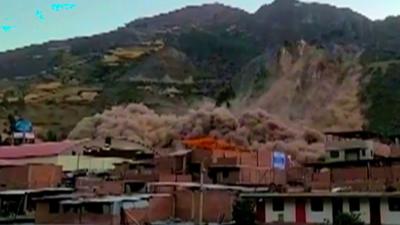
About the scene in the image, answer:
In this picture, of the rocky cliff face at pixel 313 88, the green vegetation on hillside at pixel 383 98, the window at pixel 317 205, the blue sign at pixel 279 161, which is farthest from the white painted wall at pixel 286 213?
the rocky cliff face at pixel 313 88

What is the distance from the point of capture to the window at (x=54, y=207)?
35594 millimetres

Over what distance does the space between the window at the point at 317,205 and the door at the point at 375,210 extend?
2.33 metres

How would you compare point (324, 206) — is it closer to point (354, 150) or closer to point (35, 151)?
point (354, 150)

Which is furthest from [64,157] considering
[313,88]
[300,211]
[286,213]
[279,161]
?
[313,88]

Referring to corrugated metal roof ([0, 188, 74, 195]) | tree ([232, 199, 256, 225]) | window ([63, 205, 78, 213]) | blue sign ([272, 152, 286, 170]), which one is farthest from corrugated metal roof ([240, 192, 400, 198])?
blue sign ([272, 152, 286, 170])

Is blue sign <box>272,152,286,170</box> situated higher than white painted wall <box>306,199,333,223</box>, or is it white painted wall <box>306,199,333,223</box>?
blue sign <box>272,152,286,170</box>

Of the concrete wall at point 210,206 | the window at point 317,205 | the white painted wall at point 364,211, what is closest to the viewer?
the white painted wall at point 364,211

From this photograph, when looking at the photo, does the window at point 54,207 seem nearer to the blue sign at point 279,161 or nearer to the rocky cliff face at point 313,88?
the blue sign at point 279,161

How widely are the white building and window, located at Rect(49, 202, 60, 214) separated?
9.76 m

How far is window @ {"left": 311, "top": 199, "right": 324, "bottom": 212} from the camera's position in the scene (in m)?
31.5

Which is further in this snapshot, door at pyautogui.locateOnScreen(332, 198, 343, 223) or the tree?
the tree

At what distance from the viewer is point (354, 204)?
3062 cm

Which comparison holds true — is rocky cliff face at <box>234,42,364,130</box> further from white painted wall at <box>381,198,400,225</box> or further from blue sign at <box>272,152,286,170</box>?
white painted wall at <box>381,198,400,225</box>

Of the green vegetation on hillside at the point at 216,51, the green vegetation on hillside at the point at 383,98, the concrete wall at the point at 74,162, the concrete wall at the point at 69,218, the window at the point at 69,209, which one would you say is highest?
the green vegetation on hillside at the point at 216,51
